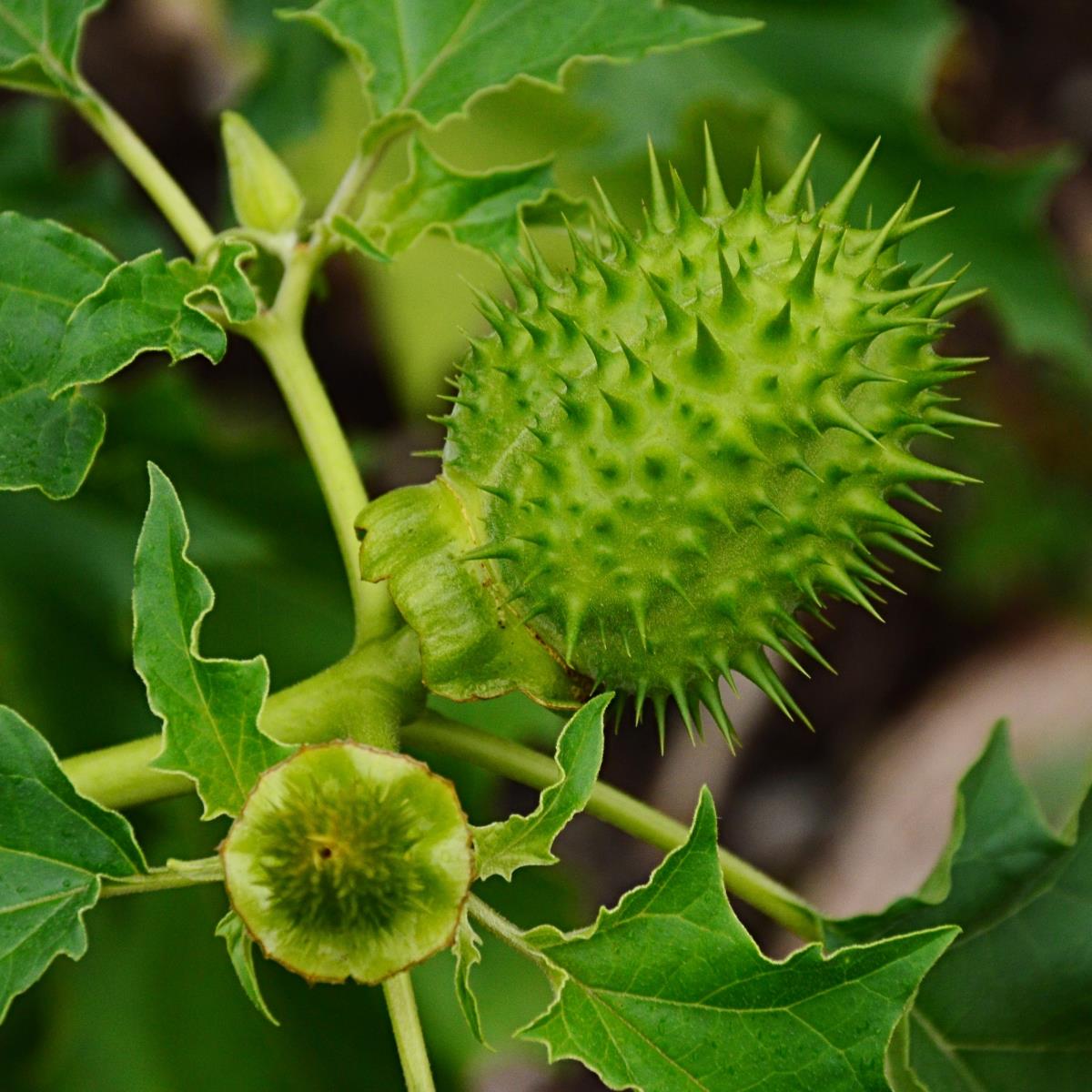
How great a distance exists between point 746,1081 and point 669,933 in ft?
0.39

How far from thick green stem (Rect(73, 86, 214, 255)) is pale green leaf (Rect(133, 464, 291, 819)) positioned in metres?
0.39

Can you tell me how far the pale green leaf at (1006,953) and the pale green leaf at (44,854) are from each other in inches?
30.7

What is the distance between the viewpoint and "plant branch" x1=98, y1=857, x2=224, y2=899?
103cm

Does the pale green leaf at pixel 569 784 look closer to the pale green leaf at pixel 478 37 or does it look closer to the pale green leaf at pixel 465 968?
the pale green leaf at pixel 465 968

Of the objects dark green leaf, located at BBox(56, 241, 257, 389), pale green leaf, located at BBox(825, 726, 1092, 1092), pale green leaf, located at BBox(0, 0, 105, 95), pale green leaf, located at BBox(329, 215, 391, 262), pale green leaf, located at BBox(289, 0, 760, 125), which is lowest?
pale green leaf, located at BBox(825, 726, 1092, 1092)

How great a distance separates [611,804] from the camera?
1.27m

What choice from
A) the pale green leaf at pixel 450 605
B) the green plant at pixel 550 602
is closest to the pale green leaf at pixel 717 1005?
the green plant at pixel 550 602

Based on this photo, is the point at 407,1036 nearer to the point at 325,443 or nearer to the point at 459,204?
the point at 325,443

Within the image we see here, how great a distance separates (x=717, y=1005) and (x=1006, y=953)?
0.52m

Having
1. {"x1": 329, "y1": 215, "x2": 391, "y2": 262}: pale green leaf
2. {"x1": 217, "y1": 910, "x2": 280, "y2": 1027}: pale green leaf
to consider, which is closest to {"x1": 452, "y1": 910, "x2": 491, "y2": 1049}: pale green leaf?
{"x1": 217, "y1": 910, "x2": 280, "y2": 1027}: pale green leaf

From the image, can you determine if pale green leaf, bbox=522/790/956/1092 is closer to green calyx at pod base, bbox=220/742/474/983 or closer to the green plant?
the green plant

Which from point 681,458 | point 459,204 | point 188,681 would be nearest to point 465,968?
point 188,681

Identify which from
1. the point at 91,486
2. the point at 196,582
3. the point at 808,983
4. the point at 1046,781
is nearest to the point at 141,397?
the point at 91,486

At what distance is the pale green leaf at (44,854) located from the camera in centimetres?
106
